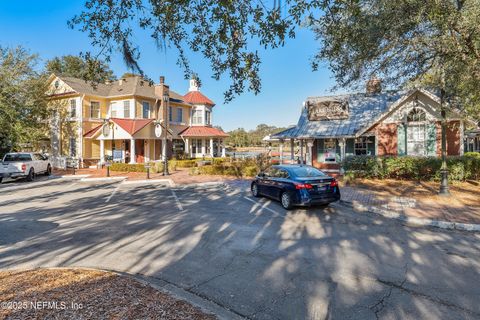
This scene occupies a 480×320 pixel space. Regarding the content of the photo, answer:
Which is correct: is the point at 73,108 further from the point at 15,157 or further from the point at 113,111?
the point at 15,157

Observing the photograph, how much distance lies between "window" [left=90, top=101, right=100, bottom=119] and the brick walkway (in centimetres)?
2584

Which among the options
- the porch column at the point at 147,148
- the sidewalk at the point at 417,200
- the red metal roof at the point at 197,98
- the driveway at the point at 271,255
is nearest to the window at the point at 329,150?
the sidewalk at the point at 417,200

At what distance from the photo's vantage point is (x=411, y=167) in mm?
15516

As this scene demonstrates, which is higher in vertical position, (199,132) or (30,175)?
(199,132)

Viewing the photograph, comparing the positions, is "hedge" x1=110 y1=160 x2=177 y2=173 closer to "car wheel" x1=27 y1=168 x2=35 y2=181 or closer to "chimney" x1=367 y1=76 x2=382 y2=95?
"car wheel" x1=27 y1=168 x2=35 y2=181

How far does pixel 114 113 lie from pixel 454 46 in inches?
1119

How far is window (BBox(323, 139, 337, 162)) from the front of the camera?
21592 millimetres

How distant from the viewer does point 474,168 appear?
14570 mm

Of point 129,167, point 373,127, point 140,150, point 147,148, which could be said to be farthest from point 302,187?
point 140,150

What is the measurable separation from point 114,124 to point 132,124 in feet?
5.18

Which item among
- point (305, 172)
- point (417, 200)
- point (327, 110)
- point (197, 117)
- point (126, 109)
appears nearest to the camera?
point (305, 172)

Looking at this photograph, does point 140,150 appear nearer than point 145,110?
No

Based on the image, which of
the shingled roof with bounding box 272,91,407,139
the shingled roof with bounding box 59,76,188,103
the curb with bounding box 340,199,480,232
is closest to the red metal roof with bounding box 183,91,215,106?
the shingled roof with bounding box 59,76,188,103

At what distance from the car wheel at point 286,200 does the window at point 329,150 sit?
12.9m
